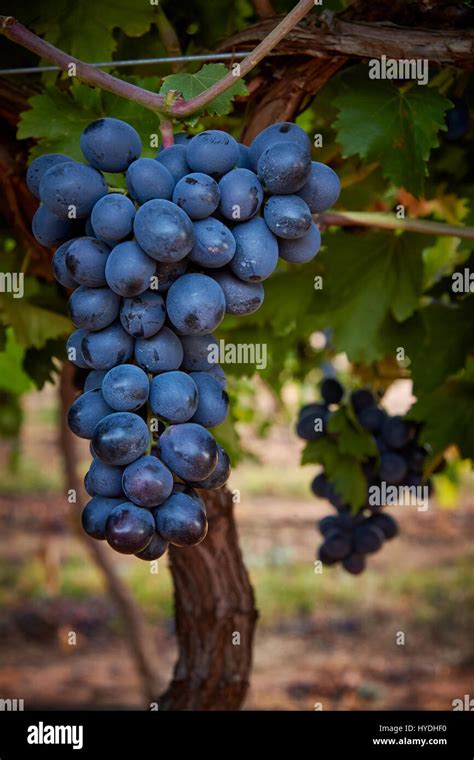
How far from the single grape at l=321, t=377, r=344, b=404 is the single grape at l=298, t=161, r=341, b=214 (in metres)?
1.21

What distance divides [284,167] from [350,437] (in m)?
1.21

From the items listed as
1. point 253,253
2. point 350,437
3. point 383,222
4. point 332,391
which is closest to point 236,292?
point 253,253

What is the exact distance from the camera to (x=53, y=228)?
1.17 metres

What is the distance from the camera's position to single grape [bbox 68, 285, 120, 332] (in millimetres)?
1092

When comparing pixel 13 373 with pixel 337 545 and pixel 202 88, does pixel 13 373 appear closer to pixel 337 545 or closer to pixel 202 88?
pixel 337 545

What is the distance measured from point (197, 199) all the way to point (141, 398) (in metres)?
0.25

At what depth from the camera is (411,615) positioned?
609cm

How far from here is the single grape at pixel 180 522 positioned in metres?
1.02

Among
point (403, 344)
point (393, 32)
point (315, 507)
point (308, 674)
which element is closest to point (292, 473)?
point (315, 507)

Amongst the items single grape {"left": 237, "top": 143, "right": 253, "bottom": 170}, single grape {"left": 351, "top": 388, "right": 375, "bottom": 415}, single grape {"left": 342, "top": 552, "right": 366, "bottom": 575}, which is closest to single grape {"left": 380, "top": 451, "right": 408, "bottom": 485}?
single grape {"left": 351, "top": 388, "right": 375, "bottom": 415}

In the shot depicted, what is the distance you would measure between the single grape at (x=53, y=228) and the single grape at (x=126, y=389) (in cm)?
23

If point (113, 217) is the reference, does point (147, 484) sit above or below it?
below

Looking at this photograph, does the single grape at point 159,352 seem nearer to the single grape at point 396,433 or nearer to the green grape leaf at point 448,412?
the green grape leaf at point 448,412

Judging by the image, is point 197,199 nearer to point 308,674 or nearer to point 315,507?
point 308,674
